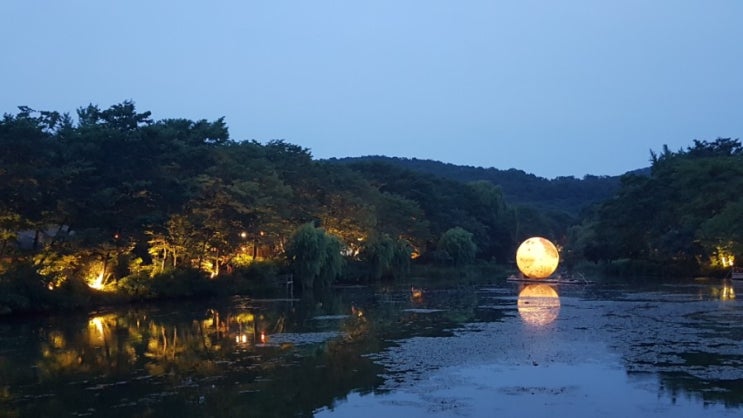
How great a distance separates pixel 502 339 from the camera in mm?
19750

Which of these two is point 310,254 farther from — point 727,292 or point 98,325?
point 727,292

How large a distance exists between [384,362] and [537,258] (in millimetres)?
31525

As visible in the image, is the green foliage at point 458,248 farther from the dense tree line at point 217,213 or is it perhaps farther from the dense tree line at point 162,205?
the dense tree line at point 162,205

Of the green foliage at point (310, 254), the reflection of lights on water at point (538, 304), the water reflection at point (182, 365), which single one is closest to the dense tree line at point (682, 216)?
the reflection of lights on water at point (538, 304)

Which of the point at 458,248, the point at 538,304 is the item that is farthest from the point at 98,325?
the point at 458,248

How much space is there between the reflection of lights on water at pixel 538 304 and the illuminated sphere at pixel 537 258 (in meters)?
3.45

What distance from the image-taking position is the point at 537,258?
46.3 meters

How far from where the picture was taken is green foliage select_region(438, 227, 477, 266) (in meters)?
72.1

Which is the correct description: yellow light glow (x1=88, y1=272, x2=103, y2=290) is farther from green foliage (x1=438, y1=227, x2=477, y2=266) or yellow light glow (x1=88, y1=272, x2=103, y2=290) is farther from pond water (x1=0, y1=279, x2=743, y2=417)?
green foliage (x1=438, y1=227, x2=477, y2=266)

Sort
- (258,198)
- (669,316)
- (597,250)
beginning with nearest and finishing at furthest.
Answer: (669,316), (258,198), (597,250)

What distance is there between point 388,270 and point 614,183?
343ft

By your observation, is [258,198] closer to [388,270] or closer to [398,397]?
[388,270]

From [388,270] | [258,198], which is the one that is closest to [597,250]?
[388,270]

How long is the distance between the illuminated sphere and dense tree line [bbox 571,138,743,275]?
10.7 meters
